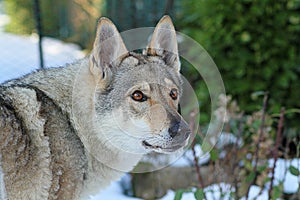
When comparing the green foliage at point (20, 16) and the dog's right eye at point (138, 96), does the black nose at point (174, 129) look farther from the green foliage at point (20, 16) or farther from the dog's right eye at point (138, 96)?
the green foliage at point (20, 16)

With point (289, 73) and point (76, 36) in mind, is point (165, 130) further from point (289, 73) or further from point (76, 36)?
point (76, 36)

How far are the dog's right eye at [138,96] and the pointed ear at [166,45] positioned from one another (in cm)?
36

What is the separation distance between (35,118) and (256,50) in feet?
11.0

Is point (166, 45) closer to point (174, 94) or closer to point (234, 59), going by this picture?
point (174, 94)

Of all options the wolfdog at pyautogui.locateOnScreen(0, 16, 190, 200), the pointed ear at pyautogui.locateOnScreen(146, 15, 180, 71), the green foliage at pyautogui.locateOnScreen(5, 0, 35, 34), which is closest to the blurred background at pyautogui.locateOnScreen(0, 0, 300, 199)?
the green foliage at pyautogui.locateOnScreen(5, 0, 35, 34)

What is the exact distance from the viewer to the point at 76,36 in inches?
301

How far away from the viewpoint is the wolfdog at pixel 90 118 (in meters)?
2.80

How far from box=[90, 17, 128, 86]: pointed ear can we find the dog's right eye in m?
0.18

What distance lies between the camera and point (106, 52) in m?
3.12

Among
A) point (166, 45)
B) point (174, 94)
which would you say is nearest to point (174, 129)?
point (174, 94)

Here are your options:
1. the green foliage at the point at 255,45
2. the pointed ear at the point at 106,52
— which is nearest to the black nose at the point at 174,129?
the pointed ear at the point at 106,52

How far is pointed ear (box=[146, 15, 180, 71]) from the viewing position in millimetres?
3283

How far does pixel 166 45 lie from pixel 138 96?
0.44 metres

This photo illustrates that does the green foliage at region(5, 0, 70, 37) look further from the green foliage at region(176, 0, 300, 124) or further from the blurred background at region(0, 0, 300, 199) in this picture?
the green foliage at region(176, 0, 300, 124)
